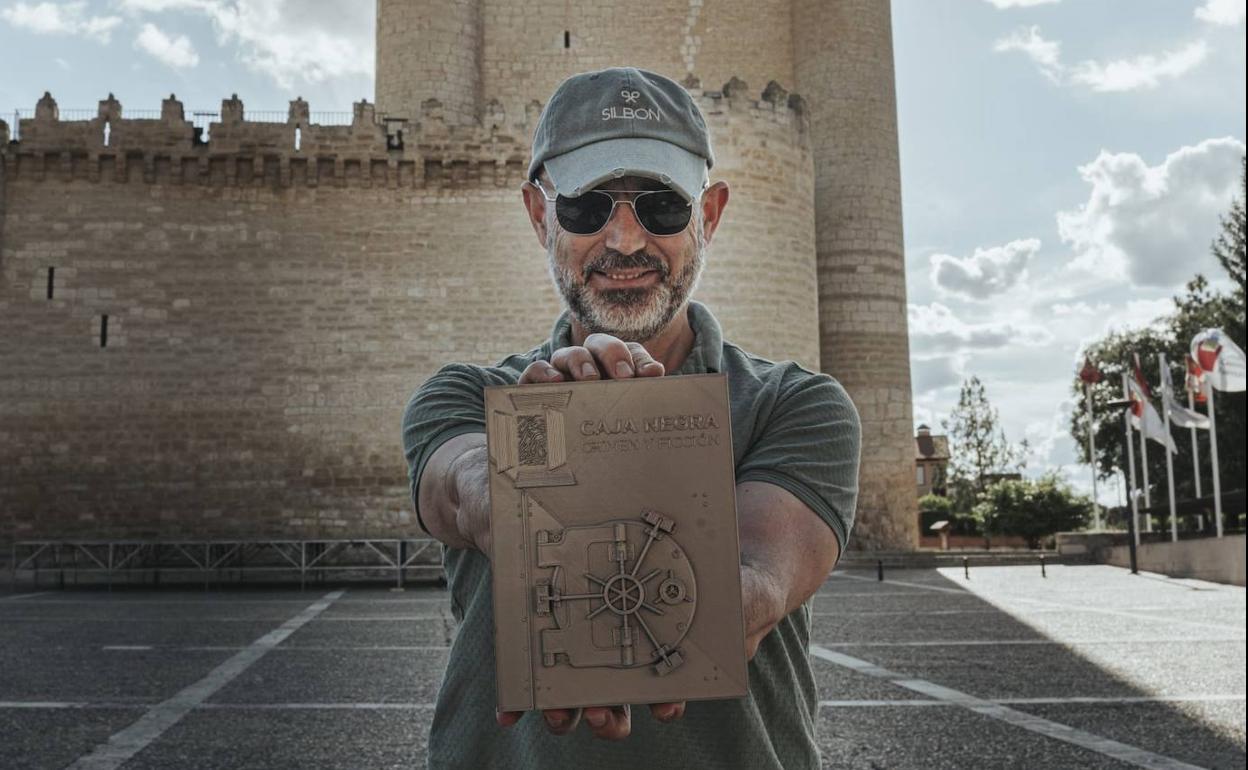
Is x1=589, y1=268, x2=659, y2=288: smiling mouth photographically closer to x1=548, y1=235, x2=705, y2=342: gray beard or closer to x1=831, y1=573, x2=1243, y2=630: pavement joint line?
x1=548, y1=235, x2=705, y2=342: gray beard

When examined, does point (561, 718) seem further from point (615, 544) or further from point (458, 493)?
point (458, 493)

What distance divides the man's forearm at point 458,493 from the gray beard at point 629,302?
0.67 feet

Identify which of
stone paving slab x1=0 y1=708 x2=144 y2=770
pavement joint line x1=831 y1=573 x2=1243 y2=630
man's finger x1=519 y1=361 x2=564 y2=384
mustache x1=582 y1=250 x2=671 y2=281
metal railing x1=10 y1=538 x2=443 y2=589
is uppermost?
mustache x1=582 y1=250 x2=671 y2=281

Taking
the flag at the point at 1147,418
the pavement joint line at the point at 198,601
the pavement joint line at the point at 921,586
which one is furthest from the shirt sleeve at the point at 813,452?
the flag at the point at 1147,418

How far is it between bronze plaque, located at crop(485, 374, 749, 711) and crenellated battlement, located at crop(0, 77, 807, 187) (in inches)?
689

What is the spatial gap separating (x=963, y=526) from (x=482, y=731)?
33.7 m

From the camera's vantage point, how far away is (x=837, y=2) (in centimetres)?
2181

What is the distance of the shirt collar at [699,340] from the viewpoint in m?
1.41

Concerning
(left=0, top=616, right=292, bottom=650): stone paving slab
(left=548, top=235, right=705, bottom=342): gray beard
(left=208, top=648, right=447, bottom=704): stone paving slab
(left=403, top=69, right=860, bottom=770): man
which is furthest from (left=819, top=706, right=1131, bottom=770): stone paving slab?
(left=0, top=616, right=292, bottom=650): stone paving slab

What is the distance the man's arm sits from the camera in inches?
41.7

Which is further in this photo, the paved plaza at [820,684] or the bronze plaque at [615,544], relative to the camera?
the paved plaza at [820,684]

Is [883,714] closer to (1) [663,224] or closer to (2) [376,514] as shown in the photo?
(1) [663,224]

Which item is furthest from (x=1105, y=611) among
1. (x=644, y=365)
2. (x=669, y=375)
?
(x=644, y=365)

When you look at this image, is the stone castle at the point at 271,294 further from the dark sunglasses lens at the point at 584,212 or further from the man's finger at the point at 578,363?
the man's finger at the point at 578,363
